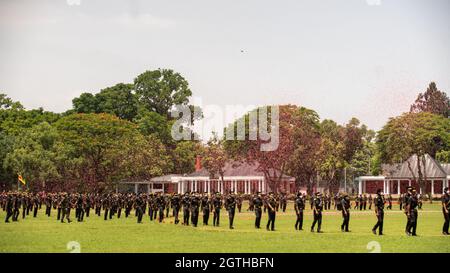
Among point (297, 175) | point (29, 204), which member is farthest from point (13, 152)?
point (297, 175)

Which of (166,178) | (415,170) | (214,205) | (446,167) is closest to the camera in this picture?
(214,205)

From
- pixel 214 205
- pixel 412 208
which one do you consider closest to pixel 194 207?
pixel 214 205

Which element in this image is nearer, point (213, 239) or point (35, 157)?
point (213, 239)

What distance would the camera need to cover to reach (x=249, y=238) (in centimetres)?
3416

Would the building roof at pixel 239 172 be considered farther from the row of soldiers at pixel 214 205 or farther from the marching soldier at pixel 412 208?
the marching soldier at pixel 412 208

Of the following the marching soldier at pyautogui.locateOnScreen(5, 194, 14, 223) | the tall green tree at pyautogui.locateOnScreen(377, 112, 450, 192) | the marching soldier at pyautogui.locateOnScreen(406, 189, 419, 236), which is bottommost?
the marching soldier at pyautogui.locateOnScreen(5, 194, 14, 223)

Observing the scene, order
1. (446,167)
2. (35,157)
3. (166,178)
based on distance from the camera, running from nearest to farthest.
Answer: (35,157) < (446,167) < (166,178)

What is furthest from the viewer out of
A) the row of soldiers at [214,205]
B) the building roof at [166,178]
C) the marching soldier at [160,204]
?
the building roof at [166,178]

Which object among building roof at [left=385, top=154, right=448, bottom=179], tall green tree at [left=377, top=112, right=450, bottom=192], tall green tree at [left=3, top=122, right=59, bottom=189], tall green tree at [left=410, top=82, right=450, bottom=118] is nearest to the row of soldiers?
tall green tree at [left=3, top=122, right=59, bottom=189]

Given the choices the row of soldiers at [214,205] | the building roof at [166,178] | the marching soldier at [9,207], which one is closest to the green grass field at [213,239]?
the row of soldiers at [214,205]

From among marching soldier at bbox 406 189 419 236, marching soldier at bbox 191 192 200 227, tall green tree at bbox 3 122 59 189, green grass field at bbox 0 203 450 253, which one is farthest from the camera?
tall green tree at bbox 3 122 59 189

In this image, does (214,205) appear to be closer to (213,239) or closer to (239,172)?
(213,239)

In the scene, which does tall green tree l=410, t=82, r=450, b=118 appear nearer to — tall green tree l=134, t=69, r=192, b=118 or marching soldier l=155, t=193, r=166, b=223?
tall green tree l=134, t=69, r=192, b=118
